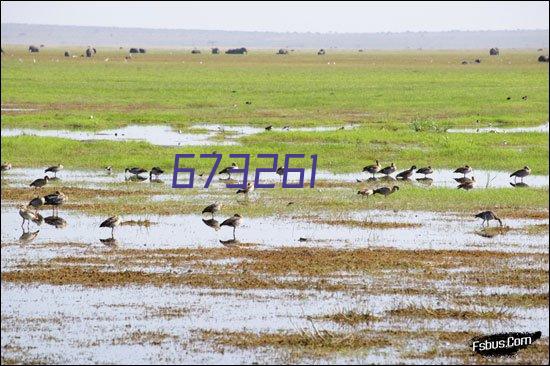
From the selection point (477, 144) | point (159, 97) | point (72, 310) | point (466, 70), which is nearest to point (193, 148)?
point (477, 144)

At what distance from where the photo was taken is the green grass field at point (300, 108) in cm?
3081

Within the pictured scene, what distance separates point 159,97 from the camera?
5388 centimetres

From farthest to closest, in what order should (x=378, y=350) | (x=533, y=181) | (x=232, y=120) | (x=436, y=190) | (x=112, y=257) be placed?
1. (x=232, y=120)
2. (x=533, y=181)
3. (x=436, y=190)
4. (x=112, y=257)
5. (x=378, y=350)

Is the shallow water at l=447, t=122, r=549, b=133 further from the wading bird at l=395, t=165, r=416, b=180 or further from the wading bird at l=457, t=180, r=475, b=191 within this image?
the wading bird at l=457, t=180, r=475, b=191

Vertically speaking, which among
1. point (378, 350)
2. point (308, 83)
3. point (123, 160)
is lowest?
point (378, 350)

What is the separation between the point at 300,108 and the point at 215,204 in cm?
2663

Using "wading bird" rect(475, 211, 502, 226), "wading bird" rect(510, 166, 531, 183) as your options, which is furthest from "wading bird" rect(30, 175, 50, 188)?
"wading bird" rect(510, 166, 531, 183)

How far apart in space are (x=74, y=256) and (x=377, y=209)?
7.14 meters

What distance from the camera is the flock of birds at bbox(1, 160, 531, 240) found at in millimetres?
20163

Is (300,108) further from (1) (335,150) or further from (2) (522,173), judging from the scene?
(2) (522,173)

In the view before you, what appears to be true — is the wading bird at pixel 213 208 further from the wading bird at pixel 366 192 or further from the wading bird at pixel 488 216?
the wading bird at pixel 488 216

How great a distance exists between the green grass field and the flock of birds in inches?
83.4

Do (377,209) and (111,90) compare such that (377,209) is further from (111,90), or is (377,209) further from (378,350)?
Answer: (111,90)

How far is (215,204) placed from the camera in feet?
70.2
